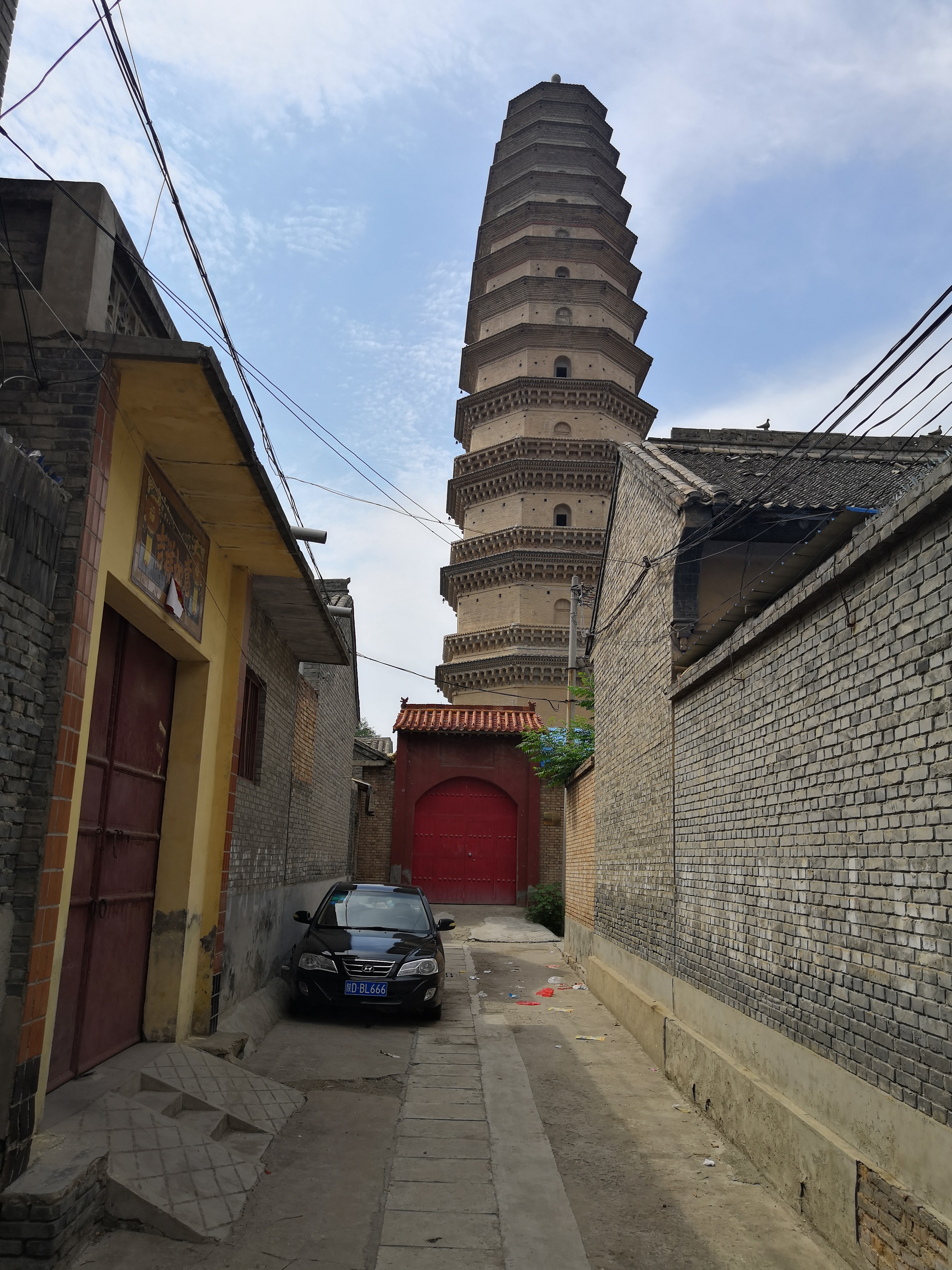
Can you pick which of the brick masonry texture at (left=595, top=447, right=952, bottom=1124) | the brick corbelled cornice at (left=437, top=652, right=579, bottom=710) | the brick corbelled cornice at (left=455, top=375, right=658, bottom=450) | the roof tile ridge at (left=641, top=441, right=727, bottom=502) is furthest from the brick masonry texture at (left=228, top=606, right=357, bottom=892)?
the brick corbelled cornice at (left=455, top=375, right=658, bottom=450)

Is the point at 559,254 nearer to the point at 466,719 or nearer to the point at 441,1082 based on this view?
the point at 466,719

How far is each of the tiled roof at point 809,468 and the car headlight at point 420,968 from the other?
17.9 feet

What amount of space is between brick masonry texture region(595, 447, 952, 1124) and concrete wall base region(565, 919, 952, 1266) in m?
0.12

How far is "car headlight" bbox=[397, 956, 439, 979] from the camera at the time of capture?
9.02 m

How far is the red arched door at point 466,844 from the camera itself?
21.7m

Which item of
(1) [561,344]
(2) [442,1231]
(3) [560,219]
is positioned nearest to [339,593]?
(2) [442,1231]

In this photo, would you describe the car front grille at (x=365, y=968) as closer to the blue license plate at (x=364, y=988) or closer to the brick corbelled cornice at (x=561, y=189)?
the blue license plate at (x=364, y=988)

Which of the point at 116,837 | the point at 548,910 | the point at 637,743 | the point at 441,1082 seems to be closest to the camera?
the point at 116,837

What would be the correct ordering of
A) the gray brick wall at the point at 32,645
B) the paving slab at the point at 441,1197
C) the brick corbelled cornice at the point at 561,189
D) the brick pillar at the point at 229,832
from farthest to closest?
the brick corbelled cornice at the point at 561,189, the brick pillar at the point at 229,832, the paving slab at the point at 441,1197, the gray brick wall at the point at 32,645

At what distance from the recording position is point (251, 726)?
9102 mm

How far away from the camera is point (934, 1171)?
3.42 m

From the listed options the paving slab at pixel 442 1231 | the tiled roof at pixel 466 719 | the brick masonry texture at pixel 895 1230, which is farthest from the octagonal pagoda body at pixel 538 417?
the brick masonry texture at pixel 895 1230

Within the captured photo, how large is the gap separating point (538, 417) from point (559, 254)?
626 cm

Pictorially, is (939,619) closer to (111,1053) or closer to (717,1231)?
(717,1231)
